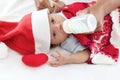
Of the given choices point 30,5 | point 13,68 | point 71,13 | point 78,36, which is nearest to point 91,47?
point 78,36

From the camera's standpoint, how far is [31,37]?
3.68ft

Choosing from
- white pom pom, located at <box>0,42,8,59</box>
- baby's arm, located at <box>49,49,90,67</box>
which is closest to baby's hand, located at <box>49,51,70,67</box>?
baby's arm, located at <box>49,49,90,67</box>

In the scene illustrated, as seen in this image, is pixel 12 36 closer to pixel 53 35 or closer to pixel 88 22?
pixel 53 35

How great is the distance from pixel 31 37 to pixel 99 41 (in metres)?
0.29

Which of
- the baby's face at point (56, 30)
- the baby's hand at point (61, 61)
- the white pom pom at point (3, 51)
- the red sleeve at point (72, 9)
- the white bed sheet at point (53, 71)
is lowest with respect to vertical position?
the white bed sheet at point (53, 71)

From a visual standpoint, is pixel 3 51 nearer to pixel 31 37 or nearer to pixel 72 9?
pixel 31 37

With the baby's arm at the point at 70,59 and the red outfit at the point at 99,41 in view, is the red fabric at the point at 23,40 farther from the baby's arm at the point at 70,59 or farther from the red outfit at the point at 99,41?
the red outfit at the point at 99,41

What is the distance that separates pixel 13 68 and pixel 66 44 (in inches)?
9.7

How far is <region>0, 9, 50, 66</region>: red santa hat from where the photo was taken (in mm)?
1117

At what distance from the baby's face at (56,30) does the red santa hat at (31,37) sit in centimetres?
3

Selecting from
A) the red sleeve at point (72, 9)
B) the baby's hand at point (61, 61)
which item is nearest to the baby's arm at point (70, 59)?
the baby's hand at point (61, 61)

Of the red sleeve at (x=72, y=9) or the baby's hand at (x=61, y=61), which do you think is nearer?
the baby's hand at (x=61, y=61)

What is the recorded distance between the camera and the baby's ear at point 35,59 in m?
1.06

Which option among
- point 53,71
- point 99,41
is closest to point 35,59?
point 53,71
